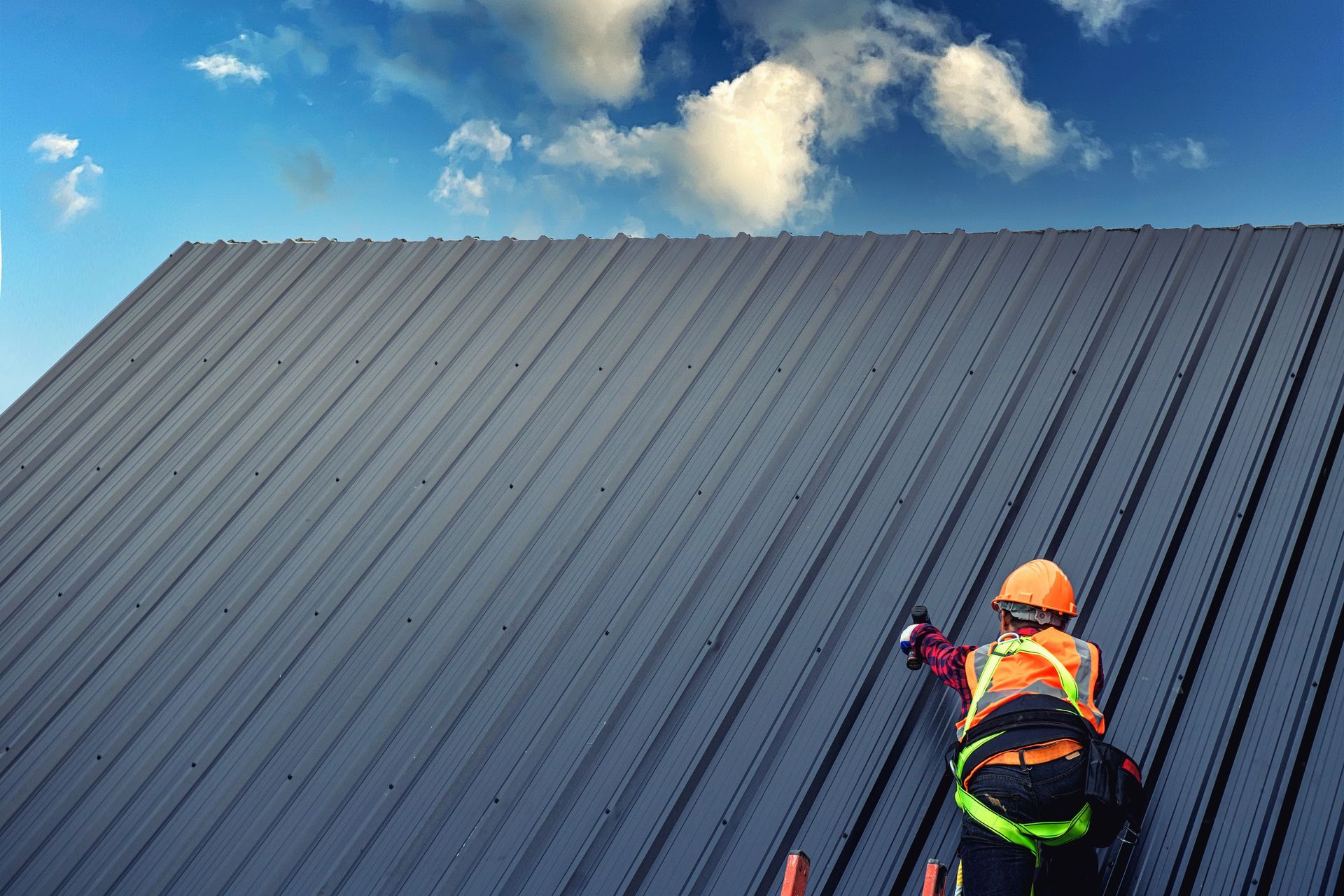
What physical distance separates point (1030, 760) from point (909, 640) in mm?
1060

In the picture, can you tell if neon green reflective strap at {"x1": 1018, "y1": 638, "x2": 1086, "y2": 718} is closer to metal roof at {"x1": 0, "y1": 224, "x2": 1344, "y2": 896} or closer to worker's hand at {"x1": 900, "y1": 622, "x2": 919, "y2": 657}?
worker's hand at {"x1": 900, "y1": 622, "x2": 919, "y2": 657}

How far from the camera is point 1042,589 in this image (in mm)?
4242

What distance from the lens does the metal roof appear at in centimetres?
477

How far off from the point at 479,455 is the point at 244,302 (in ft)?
10.5

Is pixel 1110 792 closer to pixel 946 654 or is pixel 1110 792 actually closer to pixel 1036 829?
pixel 1036 829

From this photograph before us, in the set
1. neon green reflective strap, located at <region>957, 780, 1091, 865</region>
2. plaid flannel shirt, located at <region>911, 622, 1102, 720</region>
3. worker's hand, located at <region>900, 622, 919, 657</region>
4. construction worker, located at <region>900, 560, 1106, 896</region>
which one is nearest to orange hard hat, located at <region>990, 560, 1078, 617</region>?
construction worker, located at <region>900, 560, 1106, 896</region>

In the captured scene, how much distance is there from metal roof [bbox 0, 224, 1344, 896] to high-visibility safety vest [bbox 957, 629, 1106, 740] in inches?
32.5

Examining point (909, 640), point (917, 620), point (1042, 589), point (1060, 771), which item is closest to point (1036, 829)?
point (1060, 771)

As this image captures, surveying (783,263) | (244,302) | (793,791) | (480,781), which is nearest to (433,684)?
(480,781)

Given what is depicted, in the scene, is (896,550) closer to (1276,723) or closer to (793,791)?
(793,791)

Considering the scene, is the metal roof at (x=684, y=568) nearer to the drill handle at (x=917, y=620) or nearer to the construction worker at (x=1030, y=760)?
the drill handle at (x=917, y=620)

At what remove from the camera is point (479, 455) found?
6.82 m

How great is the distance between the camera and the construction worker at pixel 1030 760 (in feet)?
12.3

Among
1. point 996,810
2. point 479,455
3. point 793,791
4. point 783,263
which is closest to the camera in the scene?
point 996,810
